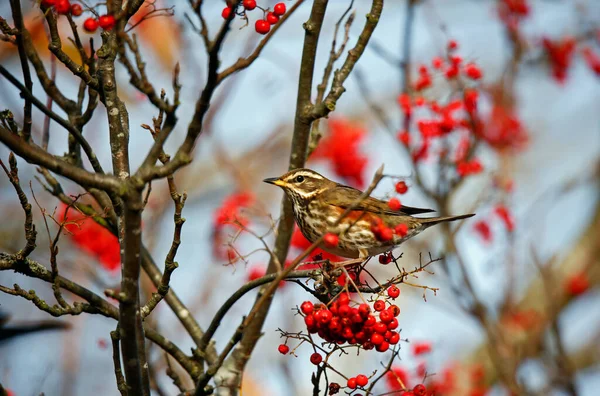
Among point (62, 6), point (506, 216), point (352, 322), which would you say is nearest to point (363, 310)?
point (352, 322)

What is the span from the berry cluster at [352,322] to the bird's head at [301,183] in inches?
65.8

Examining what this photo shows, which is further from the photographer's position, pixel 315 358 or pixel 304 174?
pixel 304 174

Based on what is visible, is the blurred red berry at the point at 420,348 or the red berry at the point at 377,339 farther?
the blurred red berry at the point at 420,348

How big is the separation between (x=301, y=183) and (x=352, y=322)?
1.93m

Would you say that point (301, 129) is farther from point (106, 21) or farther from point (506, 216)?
point (506, 216)

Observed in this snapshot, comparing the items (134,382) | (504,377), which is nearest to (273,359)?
(504,377)

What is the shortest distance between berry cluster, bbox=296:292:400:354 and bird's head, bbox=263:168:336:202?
1671mm

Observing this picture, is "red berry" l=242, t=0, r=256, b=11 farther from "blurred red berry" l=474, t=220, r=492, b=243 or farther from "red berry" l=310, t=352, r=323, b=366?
"blurred red berry" l=474, t=220, r=492, b=243

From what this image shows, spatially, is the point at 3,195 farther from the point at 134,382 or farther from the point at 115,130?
the point at 134,382

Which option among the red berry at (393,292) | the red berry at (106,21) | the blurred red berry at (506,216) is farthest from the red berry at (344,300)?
the blurred red berry at (506,216)

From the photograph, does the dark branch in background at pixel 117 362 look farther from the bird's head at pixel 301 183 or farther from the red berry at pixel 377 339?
the bird's head at pixel 301 183

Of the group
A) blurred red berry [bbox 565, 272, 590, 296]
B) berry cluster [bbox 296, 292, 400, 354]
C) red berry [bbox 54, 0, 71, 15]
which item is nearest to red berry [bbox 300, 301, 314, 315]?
berry cluster [bbox 296, 292, 400, 354]

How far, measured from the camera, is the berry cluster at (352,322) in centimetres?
293

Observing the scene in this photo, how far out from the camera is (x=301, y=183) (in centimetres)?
477
